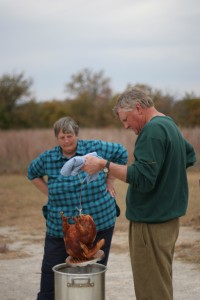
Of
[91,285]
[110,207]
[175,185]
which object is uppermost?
[175,185]

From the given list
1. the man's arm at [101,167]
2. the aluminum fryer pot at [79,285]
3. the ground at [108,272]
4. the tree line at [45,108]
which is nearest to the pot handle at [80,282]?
the aluminum fryer pot at [79,285]

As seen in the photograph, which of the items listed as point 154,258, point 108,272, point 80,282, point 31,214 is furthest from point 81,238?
point 31,214

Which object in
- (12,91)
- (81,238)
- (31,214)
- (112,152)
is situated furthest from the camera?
(12,91)

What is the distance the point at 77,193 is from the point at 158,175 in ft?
3.40

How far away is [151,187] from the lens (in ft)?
11.3

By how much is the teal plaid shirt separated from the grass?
315cm

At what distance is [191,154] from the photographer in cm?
391

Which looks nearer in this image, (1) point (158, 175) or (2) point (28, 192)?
(1) point (158, 175)

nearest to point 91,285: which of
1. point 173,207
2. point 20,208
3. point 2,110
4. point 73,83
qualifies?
point 173,207

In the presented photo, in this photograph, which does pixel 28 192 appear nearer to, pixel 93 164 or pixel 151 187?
pixel 93 164

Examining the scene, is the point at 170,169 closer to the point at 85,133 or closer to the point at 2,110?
the point at 85,133

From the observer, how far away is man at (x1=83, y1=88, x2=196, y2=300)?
344 cm

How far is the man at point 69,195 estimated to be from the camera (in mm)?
4406

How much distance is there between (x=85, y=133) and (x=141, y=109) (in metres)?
17.7
